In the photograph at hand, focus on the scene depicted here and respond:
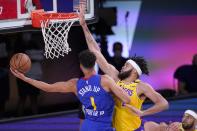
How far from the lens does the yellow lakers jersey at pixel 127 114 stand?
6.41m

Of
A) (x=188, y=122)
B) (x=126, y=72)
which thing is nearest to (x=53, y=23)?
(x=126, y=72)

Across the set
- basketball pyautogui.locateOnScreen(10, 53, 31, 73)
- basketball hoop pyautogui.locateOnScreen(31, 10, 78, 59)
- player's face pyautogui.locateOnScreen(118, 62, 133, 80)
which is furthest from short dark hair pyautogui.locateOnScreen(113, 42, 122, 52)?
basketball pyautogui.locateOnScreen(10, 53, 31, 73)

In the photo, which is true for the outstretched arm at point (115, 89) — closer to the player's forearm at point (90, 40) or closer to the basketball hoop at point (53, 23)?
the player's forearm at point (90, 40)

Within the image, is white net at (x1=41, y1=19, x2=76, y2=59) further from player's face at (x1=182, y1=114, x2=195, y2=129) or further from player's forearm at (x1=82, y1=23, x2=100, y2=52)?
player's face at (x1=182, y1=114, x2=195, y2=129)

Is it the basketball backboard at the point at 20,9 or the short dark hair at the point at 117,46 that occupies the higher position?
the basketball backboard at the point at 20,9

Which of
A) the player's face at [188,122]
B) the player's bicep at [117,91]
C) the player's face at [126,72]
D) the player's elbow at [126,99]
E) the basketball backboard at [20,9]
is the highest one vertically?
the basketball backboard at [20,9]

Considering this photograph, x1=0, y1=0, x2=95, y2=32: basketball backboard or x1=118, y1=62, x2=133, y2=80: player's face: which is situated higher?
x1=0, y1=0, x2=95, y2=32: basketball backboard

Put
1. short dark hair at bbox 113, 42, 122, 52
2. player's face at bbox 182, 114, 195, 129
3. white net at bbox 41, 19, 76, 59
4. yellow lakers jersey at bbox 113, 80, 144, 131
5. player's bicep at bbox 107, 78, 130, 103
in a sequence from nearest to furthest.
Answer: player's bicep at bbox 107, 78, 130, 103, yellow lakers jersey at bbox 113, 80, 144, 131, player's face at bbox 182, 114, 195, 129, white net at bbox 41, 19, 76, 59, short dark hair at bbox 113, 42, 122, 52

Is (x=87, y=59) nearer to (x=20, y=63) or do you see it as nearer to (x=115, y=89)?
(x=115, y=89)

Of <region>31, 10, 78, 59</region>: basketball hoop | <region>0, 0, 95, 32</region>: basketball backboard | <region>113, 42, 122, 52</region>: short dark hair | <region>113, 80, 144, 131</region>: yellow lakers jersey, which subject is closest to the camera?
<region>113, 80, 144, 131</region>: yellow lakers jersey

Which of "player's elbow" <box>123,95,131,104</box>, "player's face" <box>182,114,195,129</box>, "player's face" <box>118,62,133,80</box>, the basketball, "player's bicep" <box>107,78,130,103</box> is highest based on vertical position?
the basketball

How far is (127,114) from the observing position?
254 inches

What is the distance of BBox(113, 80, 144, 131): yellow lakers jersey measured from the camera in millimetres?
6414

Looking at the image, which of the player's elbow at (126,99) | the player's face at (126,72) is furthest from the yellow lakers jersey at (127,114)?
the player's elbow at (126,99)
